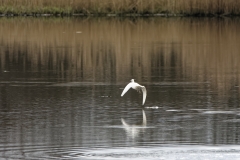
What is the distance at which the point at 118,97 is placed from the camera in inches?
589

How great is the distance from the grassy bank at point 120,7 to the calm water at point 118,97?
11721mm

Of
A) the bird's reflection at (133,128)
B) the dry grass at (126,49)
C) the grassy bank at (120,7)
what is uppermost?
the grassy bank at (120,7)

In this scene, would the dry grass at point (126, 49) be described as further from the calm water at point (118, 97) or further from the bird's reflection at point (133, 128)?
the bird's reflection at point (133, 128)

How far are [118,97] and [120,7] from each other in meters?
27.7

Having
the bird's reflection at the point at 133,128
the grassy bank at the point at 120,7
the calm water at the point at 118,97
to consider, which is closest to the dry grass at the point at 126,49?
the calm water at the point at 118,97

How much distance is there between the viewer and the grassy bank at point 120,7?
A: 135 ft

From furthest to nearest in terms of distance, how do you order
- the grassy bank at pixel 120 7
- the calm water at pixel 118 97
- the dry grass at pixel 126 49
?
1. the grassy bank at pixel 120 7
2. the dry grass at pixel 126 49
3. the calm water at pixel 118 97

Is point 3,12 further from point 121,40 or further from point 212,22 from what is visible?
point 121,40

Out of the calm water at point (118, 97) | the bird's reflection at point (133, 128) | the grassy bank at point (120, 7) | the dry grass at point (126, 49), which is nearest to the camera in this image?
the calm water at point (118, 97)

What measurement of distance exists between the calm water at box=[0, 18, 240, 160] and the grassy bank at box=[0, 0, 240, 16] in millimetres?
11721

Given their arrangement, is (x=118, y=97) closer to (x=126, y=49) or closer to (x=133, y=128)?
(x=133, y=128)

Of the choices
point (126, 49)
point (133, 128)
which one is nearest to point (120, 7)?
point (126, 49)

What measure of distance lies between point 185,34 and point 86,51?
7.58 m

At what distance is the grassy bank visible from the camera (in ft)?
135
